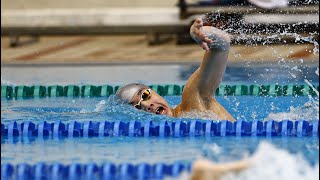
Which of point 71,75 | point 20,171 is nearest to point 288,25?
point 71,75

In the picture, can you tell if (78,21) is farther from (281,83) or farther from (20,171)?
(20,171)

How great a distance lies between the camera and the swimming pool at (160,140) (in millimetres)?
3629

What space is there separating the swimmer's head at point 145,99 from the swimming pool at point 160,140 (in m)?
0.05

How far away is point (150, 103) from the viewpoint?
4828mm

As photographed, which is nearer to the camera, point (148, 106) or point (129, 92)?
point (148, 106)

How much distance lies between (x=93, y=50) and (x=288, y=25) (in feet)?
7.71

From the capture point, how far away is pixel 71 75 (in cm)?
802

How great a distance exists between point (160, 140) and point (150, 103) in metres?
0.38

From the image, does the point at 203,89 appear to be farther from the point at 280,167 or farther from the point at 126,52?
the point at 126,52

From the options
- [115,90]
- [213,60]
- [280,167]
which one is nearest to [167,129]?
[213,60]

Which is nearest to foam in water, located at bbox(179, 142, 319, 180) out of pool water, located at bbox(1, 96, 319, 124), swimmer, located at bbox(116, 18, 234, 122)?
swimmer, located at bbox(116, 18, 234, 122)

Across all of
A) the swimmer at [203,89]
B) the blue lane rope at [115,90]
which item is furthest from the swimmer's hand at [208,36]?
the blue lane rope at [115,90]

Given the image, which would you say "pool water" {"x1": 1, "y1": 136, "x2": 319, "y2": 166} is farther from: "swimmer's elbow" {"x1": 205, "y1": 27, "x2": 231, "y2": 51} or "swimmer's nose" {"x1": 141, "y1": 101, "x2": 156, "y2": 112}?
"swimmer's elbow" {"x1": 205, "y1": 27, "x2": 231, "y2": 51}

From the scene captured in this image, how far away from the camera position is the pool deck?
8875 mm
